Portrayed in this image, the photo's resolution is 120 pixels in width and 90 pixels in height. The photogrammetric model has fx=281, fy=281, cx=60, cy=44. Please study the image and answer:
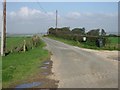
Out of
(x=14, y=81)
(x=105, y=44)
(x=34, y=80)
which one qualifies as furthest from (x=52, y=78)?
(x=105, y=44)

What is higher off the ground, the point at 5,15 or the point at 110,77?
the point at 5,15

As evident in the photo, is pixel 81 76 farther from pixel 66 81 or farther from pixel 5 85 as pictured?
pixel 5 85

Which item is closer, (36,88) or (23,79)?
(36,88)

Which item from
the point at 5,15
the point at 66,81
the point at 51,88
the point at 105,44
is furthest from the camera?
the point at 105,44

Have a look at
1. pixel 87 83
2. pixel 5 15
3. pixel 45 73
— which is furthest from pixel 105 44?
pixel 87 83

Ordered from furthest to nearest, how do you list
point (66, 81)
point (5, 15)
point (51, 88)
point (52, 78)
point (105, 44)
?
point (105, 44) < point (5, 15) < point (52, 78) < point (66, 81) < point (51, 88)

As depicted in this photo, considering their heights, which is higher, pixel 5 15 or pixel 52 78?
pixel 5 15

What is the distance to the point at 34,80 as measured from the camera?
11945 millimetres

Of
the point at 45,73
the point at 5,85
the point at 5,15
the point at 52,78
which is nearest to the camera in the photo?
the point at 5,85

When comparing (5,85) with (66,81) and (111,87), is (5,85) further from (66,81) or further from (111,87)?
(111,87)

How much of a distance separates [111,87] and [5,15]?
16921 mm

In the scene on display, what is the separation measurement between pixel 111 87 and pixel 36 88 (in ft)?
8.93

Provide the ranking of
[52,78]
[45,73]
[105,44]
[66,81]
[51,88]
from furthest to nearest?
[105,44] → [45,73] → [52,78] → [66,81] → [51,88]

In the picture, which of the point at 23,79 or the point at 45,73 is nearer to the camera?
the point at 23,79
